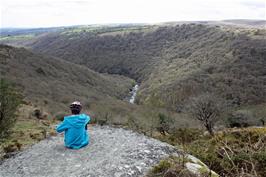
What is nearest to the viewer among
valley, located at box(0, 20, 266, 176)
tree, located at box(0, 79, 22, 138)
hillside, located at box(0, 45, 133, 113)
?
tree, located at box(0, 79, 22, 138)

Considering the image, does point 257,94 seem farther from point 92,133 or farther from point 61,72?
point 92,133

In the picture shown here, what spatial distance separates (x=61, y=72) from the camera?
106m

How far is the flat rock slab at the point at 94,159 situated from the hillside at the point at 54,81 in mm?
44951

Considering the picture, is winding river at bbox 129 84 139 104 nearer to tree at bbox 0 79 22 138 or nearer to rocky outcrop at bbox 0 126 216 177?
tree at bbox 0 79 22 138

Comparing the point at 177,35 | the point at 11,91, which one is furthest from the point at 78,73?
the point at 11,91

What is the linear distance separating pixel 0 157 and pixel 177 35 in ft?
590

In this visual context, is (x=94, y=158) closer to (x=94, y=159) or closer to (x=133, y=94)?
(x=94, y=159)

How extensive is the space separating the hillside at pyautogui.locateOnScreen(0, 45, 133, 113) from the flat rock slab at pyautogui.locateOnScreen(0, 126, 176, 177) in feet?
147

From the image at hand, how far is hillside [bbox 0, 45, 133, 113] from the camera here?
6851 centimetres

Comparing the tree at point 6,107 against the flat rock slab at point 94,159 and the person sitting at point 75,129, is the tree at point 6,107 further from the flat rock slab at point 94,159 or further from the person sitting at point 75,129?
the person sitting at point 75,129

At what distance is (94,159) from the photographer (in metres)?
10.7

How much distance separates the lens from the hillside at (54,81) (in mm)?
68512

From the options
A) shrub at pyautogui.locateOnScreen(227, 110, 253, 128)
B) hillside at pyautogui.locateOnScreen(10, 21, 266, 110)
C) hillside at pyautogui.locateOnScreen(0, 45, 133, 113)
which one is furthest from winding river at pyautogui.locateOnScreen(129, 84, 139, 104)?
shrub at pyautogui.locateOnScreen(227, 110, 253, 128)

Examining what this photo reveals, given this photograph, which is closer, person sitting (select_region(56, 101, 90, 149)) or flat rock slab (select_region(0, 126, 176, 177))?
flat rock slab (select_region(0, 126, 176, 177))
